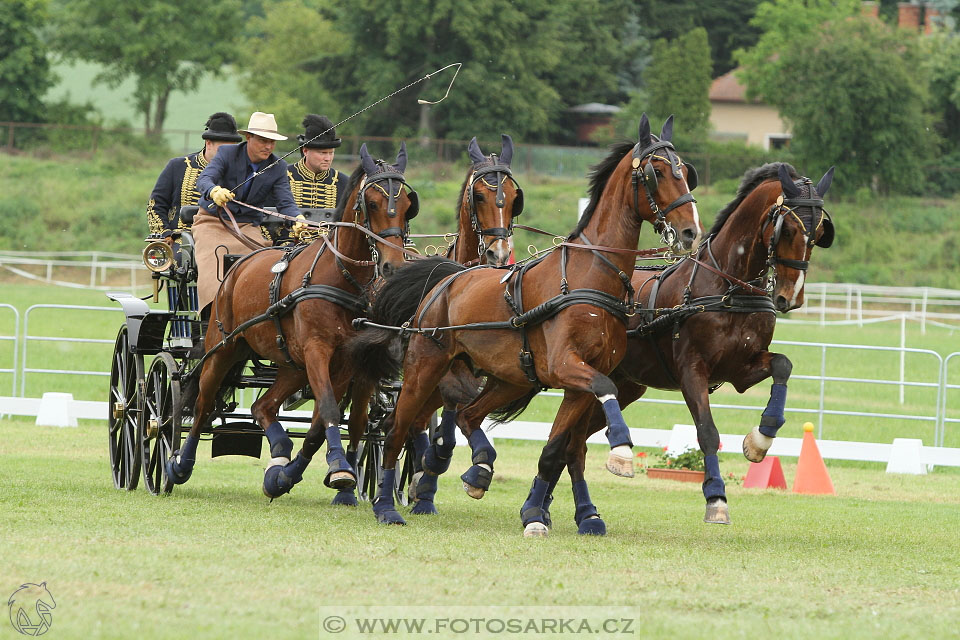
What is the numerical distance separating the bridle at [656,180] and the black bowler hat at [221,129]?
4.45 metres

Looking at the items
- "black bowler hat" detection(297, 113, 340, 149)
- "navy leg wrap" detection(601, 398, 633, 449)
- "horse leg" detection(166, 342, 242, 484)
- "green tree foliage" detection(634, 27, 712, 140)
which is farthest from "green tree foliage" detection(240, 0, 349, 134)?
"navy leg wrap" detection(601, 398, 633, 449)

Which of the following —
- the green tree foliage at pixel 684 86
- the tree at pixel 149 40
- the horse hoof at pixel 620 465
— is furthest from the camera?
the green tree foliage at pixel 684 86

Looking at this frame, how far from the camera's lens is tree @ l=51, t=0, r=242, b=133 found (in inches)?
2029

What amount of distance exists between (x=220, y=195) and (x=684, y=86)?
44.7 meters

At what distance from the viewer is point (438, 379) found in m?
8.56

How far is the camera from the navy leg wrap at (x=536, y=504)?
316 inches

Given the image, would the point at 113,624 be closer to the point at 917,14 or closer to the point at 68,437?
the point at 68,437

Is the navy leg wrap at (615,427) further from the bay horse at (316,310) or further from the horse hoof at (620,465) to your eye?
the bay horse at (316,310)

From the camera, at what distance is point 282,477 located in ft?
28.2

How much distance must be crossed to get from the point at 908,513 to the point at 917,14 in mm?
56442

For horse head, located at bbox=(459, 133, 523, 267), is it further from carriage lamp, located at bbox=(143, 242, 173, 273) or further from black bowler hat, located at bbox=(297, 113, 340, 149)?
carriage lamp, located at bbox=(143, 242, 173, 273)

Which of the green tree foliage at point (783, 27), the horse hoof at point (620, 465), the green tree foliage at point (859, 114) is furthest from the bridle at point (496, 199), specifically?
the green tree foliage at point (783, 27)

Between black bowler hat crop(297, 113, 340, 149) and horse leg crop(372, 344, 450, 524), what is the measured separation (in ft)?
7.80

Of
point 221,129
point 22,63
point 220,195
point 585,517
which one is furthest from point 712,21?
point 585,517
